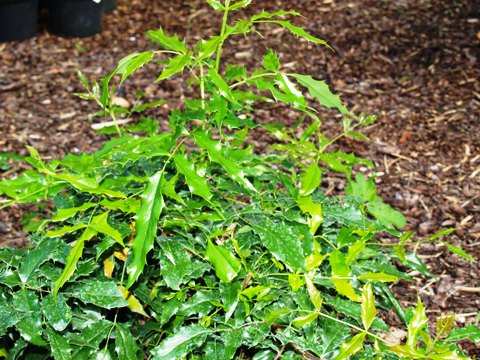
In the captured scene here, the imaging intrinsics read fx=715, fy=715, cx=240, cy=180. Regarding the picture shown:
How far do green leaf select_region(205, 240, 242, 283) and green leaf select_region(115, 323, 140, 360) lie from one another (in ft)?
1.05

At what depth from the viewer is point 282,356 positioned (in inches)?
76.7

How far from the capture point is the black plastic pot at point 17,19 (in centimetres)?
533

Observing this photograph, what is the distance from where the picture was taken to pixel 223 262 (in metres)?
1.90

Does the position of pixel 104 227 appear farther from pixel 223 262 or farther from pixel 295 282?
pixel 295 282

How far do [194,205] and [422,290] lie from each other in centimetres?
142

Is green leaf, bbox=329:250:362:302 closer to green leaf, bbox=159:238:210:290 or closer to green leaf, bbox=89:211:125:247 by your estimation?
green leaf, bbox=159:238:210:290

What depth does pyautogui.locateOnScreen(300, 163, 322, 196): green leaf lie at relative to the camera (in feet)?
7.00

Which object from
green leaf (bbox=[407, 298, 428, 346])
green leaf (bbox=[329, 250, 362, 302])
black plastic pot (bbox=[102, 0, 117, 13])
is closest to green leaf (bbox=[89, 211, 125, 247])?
green leaf (bbox=[329, 250, 362, 302])

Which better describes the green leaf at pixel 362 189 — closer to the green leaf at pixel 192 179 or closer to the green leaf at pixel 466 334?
the green leaf at pixel 466 334

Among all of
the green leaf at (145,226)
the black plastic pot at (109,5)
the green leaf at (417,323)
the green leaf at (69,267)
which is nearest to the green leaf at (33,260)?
the green leaf at (69,267)

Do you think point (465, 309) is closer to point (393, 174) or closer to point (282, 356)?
point (393, 174)

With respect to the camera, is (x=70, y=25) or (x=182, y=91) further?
(x=70, y=25)

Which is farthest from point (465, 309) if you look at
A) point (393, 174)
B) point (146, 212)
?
point (146, 212)

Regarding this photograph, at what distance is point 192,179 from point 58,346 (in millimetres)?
567
